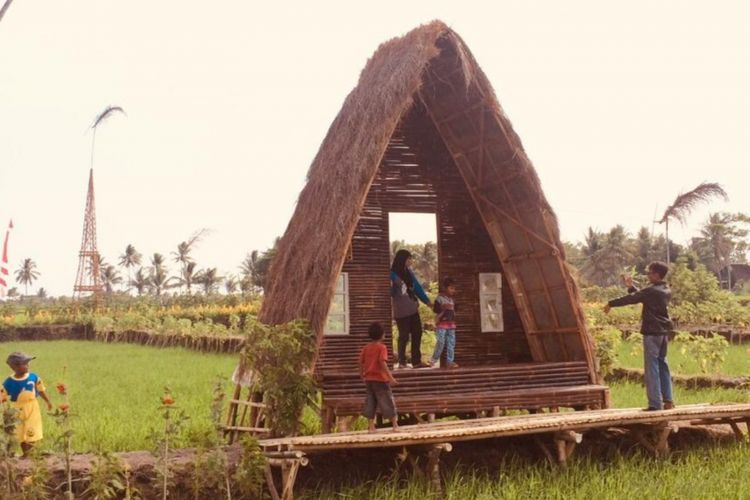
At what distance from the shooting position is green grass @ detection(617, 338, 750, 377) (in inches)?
564

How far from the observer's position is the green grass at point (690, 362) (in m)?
14.3

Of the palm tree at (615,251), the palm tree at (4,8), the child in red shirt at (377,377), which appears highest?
the palm tree at (615,251)

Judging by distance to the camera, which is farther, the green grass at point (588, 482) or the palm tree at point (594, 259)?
the palm tree at point (594, 259)

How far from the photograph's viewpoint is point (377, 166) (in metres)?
7.85

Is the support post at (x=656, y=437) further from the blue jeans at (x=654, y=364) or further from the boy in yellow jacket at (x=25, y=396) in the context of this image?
the boy in yellow jacket at (x=25, y=396)

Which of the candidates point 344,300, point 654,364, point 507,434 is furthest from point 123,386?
point 654,364

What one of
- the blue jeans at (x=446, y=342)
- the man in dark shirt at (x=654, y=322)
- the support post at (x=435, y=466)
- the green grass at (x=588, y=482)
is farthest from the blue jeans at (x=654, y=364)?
the support post at (x=435, y=466)

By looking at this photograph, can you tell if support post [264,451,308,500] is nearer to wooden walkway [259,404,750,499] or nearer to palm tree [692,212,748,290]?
wooden walkway [259,404,750,499]

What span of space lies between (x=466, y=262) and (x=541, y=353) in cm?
139

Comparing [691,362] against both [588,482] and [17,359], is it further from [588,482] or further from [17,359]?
[17,359]

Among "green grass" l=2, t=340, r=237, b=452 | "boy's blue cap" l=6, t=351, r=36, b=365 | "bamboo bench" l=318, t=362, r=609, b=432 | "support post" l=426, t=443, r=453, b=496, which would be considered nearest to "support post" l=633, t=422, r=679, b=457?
"bamboo bench" l=318, t=362, r=609, b=432

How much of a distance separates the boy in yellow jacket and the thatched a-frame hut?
90.3 inches

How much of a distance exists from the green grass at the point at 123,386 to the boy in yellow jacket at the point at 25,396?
0.54 m

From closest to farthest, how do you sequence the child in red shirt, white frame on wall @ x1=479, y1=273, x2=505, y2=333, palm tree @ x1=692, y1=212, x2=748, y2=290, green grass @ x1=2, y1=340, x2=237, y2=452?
1. the child in red shirt
2. green grass @ x1=2, y1=340, x2=237, y2=452
3. white frame on wall @ x1=479, y1=273, x2=505, y2=333
4. palm tree @ x1=692, y1=212, x2=748, y2=290
